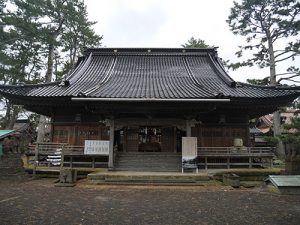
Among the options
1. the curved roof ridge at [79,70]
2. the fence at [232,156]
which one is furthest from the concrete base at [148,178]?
the curved roof ridge at [79,70]

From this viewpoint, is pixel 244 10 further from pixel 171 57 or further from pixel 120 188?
pixel 120 188

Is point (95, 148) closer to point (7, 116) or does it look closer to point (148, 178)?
point (148, 178)

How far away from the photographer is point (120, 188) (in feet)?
36.7

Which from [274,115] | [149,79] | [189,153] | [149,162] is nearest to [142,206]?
[189,153]

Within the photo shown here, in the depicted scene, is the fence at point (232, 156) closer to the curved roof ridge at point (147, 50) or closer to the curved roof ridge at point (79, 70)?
the curved roof ridge at point (79, 70)

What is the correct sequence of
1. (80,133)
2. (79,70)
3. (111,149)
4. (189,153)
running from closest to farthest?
(189,153) < (111,149) < (80,133) < (79,70)

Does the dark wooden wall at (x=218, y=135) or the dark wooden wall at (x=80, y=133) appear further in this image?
the dark wooden wall at (x=80, y=133)

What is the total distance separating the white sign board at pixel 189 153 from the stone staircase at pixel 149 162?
0.85 metres

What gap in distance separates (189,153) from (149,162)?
245 centimetres

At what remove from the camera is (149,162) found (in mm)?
14398

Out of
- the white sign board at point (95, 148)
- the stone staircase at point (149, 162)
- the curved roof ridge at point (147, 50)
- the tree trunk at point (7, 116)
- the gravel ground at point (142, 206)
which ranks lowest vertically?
the gravel ground at point (142, 206)

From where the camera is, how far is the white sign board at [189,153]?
1334 cm

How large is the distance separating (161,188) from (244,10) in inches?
824

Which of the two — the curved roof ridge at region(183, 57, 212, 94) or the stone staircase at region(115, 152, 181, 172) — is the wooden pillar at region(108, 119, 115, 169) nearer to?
the stone staircase at region(115, 152, 181, 172)
